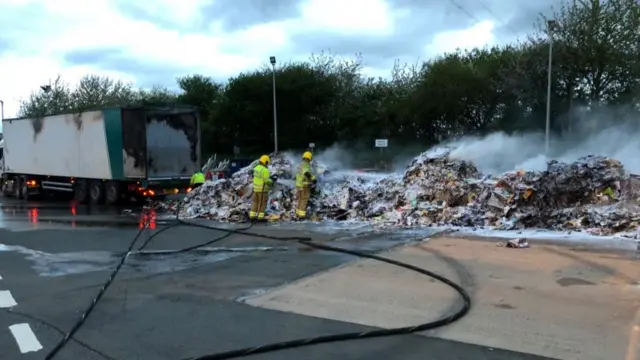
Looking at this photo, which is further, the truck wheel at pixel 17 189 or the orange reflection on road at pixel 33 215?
the truck wheel at pixel 17 189

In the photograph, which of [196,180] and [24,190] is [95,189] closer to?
[196,180]

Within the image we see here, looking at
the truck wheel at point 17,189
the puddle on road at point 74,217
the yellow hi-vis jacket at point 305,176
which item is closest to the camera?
the puddle on road at point 74,217

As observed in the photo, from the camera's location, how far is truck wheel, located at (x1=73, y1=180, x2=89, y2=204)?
22484mm

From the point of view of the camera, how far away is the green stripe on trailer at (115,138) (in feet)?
66.3

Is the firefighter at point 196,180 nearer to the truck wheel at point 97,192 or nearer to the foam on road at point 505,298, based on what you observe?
the truck wheel at point 97,192

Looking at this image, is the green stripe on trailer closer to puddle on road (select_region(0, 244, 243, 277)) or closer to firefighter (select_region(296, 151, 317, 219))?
firefighter (select_region(296, 151, 317, 219))

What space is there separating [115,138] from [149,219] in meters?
4.96

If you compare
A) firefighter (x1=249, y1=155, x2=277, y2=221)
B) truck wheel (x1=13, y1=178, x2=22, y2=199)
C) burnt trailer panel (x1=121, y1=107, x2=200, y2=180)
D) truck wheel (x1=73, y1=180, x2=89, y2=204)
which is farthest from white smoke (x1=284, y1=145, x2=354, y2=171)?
truck wheel (x1=13, y1=178, x2=22, y2=199)

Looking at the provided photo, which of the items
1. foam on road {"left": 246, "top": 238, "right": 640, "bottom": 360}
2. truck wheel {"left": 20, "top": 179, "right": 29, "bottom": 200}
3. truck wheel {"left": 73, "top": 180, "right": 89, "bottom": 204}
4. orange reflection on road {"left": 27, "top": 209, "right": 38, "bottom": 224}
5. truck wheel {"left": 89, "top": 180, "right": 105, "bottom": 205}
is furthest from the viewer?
truck wheel {"left": 20, "top": 179, "right": 29, "bottom": 200}

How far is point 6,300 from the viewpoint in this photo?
7.17m

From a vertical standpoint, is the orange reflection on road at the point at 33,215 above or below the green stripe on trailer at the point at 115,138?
below

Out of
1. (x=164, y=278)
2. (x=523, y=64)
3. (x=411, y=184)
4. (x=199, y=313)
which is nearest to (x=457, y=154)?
(x=411, y=184)

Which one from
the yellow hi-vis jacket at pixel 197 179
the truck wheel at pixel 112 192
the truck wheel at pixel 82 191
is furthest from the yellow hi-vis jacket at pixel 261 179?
the truck wheel at pixel 82 191

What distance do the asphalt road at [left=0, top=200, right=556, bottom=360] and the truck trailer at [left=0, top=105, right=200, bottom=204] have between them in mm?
7301
